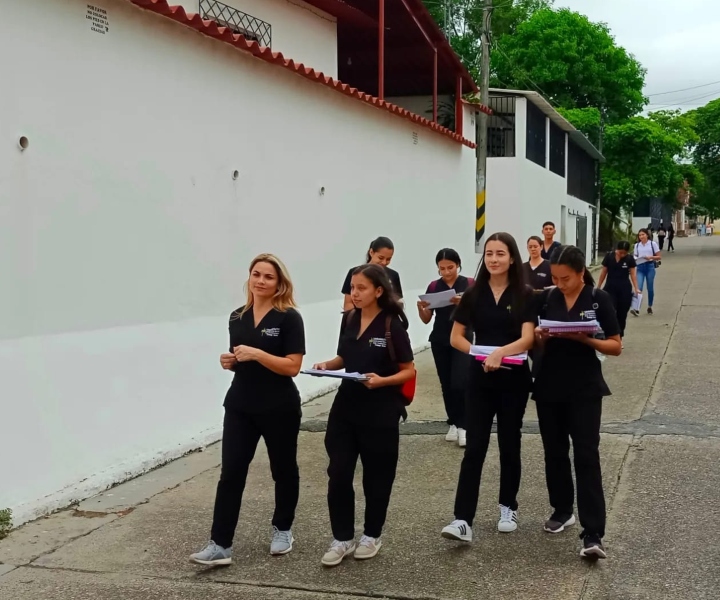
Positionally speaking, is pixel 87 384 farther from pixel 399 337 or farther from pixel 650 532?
pixel 650 532

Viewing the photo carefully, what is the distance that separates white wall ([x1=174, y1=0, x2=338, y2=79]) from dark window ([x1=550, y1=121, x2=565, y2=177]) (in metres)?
A: 15.8

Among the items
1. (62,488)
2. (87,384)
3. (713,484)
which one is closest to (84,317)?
(87,384)

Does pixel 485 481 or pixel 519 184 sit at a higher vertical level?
pixel 519 184

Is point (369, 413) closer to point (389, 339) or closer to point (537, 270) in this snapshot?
point (389, 339)

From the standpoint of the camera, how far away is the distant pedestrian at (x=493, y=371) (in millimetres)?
4637

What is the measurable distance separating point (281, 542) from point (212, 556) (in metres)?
0.40

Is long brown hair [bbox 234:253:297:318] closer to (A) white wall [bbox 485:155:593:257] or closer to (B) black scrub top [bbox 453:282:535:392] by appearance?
(B) black scrub top [bbox 453:282:535:392]

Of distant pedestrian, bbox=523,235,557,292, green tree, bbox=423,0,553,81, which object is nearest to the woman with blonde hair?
distant pedestrian, bbox=523,235,557,292

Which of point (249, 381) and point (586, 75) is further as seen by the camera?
point (586, 75)

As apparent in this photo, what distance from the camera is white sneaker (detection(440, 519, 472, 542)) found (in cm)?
457

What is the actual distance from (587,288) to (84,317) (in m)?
3.23

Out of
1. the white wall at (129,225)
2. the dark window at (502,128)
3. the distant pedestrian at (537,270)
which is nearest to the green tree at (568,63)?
the dark window at (502,128)

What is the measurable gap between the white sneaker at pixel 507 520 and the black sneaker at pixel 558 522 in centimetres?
18

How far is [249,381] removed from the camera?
446 cm
